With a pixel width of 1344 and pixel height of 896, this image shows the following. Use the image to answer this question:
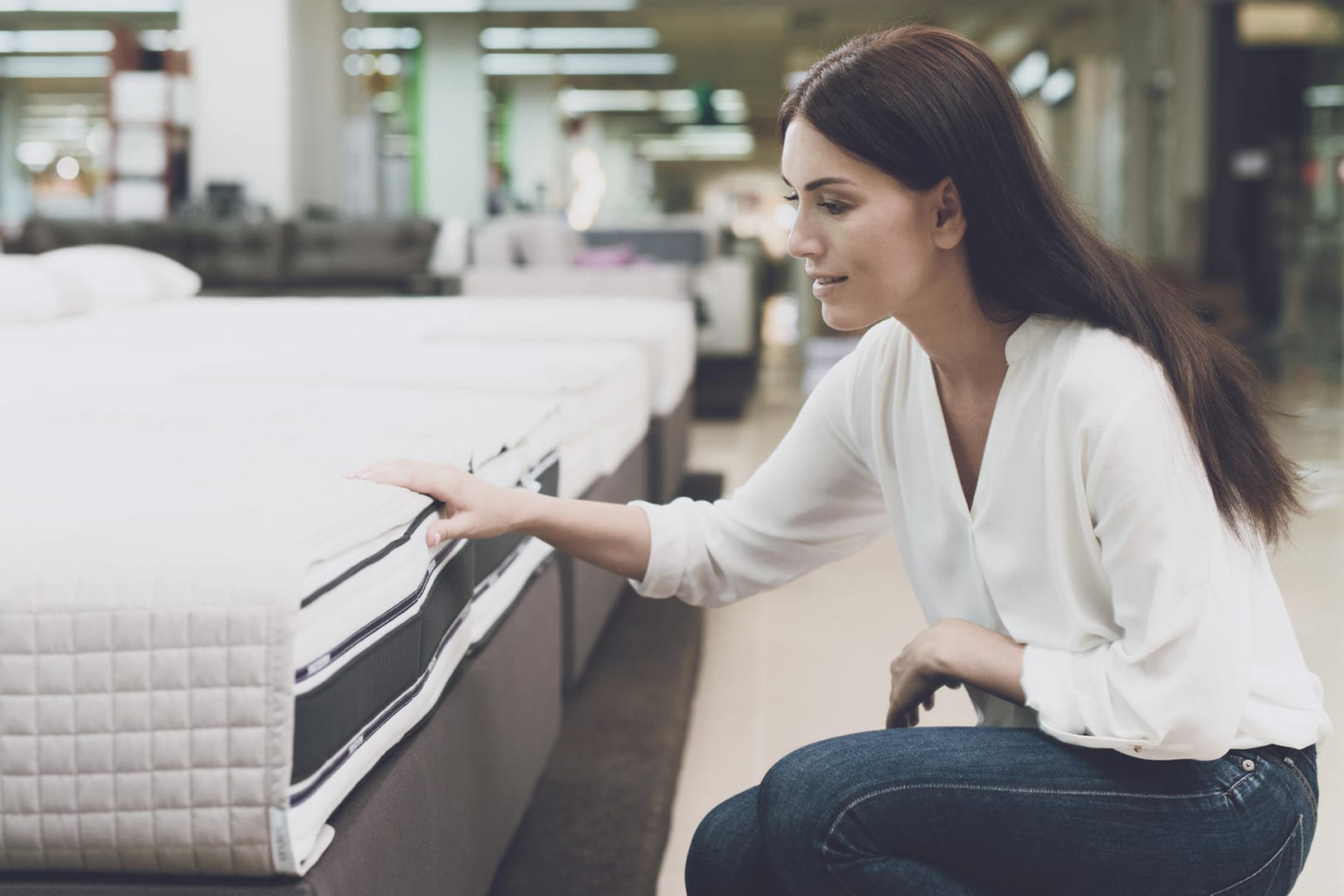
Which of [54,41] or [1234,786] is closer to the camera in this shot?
[1234,786]

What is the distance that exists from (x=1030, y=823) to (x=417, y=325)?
7.86 feet

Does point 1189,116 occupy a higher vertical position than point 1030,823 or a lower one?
higher

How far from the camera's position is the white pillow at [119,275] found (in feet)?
11.5

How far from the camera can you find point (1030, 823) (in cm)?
102

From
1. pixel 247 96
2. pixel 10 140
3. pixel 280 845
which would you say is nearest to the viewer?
pixel 280 845

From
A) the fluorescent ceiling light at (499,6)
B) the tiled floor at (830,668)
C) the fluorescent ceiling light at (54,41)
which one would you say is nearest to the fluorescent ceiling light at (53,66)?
the fluorescent ceiling light at (54,41)

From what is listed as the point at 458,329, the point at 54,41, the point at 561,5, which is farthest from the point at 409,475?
the point at 54,41

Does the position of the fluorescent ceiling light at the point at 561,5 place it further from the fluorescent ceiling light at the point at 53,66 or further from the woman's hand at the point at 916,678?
the woman's hand at the point at 916,678

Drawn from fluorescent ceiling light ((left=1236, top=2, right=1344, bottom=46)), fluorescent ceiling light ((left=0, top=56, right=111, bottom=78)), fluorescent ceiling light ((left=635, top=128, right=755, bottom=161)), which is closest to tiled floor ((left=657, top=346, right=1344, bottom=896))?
fluorescent ceiling light ((left=1236, top=2, right=1344, bottom=46))

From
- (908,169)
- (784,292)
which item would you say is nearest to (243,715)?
(908,169)

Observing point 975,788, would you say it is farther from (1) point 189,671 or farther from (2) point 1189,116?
(2) point 1189,116

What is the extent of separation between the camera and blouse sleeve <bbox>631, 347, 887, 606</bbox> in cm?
134

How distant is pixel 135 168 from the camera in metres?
7.20

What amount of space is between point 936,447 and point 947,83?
315mm
